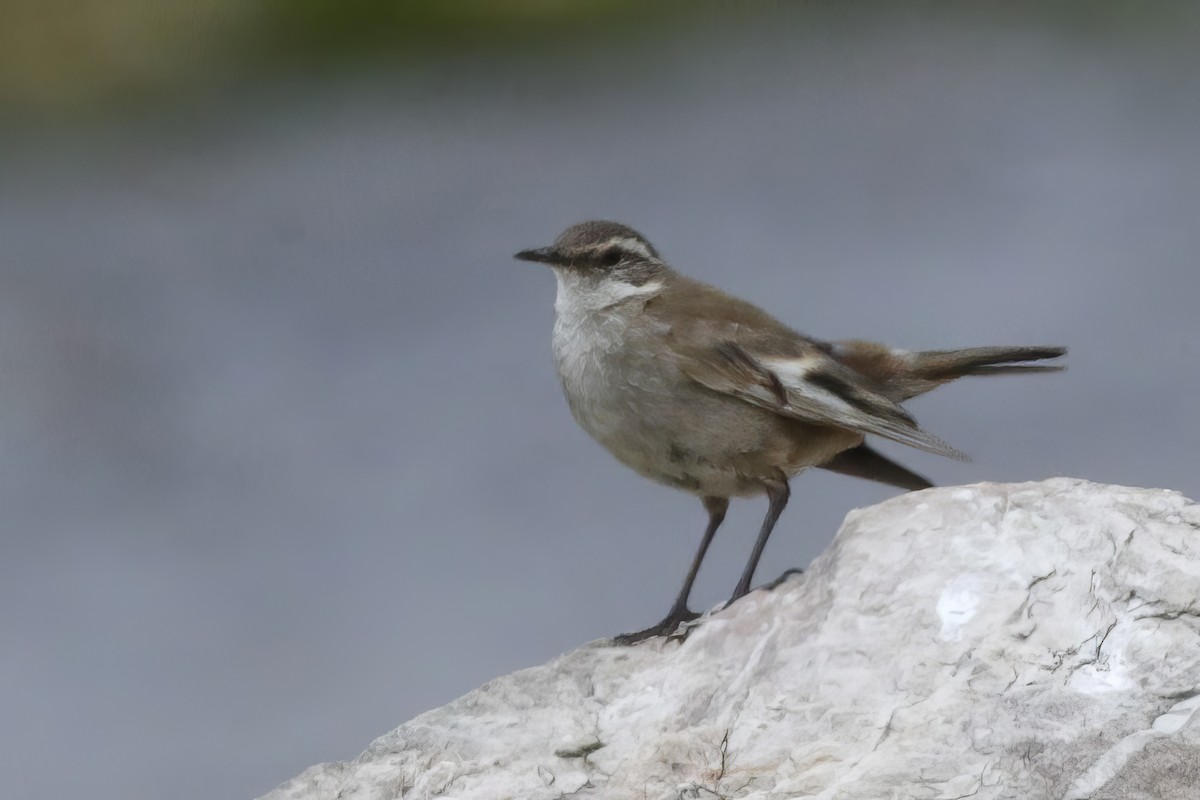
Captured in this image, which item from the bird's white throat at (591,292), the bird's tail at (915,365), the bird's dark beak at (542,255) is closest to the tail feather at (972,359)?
the bird's tail at (915,365)

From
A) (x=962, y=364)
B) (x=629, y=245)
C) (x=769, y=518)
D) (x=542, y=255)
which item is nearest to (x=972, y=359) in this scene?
(x=962, y=364)

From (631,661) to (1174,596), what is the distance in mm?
1474

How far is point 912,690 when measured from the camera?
131 inches

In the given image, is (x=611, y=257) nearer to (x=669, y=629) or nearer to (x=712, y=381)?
(x=712, y=381)

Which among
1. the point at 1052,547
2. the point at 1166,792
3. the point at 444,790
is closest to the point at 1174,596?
the point at 1052,547

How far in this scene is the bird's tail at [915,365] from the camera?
4438 millimetres

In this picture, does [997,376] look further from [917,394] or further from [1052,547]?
[1052,547]

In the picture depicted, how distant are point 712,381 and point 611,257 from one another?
23.3 inches

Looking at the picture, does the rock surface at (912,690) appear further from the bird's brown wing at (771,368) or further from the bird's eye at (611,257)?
the bird's eye at (611,257)

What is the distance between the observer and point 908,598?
3.50 meters

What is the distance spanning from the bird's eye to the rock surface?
1.23 m

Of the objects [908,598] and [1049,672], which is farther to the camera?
[908,598]

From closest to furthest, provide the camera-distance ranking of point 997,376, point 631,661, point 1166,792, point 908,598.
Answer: point 1166,792 → point 908,598 → point 631,661 → point 997,376

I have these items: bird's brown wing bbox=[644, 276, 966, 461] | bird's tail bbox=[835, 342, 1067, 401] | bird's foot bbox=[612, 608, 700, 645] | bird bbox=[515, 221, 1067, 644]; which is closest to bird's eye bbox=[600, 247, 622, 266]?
bird bbox=[515, 221, 1067, 644]
